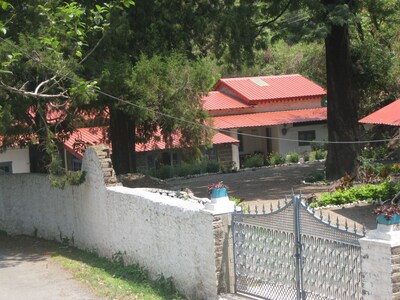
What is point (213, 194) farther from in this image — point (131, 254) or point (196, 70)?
point (196, 70)

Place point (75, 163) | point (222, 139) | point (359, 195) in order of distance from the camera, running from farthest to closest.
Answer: point (222, 139)
point (75, 163)
point (359, 195)

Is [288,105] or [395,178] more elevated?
[288,105]

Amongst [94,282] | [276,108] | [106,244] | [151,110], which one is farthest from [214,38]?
[276,108]

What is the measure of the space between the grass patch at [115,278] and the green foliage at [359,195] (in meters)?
6.35

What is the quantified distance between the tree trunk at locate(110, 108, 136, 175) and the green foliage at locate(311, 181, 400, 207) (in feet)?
19.1

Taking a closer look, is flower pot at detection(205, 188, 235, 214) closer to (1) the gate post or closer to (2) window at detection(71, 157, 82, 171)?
(1) the gate post

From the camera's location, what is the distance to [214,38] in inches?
824

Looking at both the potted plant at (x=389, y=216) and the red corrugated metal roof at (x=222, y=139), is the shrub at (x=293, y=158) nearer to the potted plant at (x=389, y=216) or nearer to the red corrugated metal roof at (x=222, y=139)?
the red corrugated metal roof at (x=222, y=139)

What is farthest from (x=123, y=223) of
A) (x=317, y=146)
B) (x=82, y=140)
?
(x=317, y=146)

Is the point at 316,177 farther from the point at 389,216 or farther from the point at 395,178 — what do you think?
the point at 389,216

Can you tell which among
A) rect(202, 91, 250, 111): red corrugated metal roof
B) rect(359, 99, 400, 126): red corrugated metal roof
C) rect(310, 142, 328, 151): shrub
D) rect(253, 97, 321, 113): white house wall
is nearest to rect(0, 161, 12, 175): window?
rect(202, 91, 250, 111): red corrugated metal roof

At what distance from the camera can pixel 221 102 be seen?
3888 cm

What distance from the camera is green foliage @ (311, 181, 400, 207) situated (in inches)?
719

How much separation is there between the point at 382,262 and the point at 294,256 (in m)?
1.77
